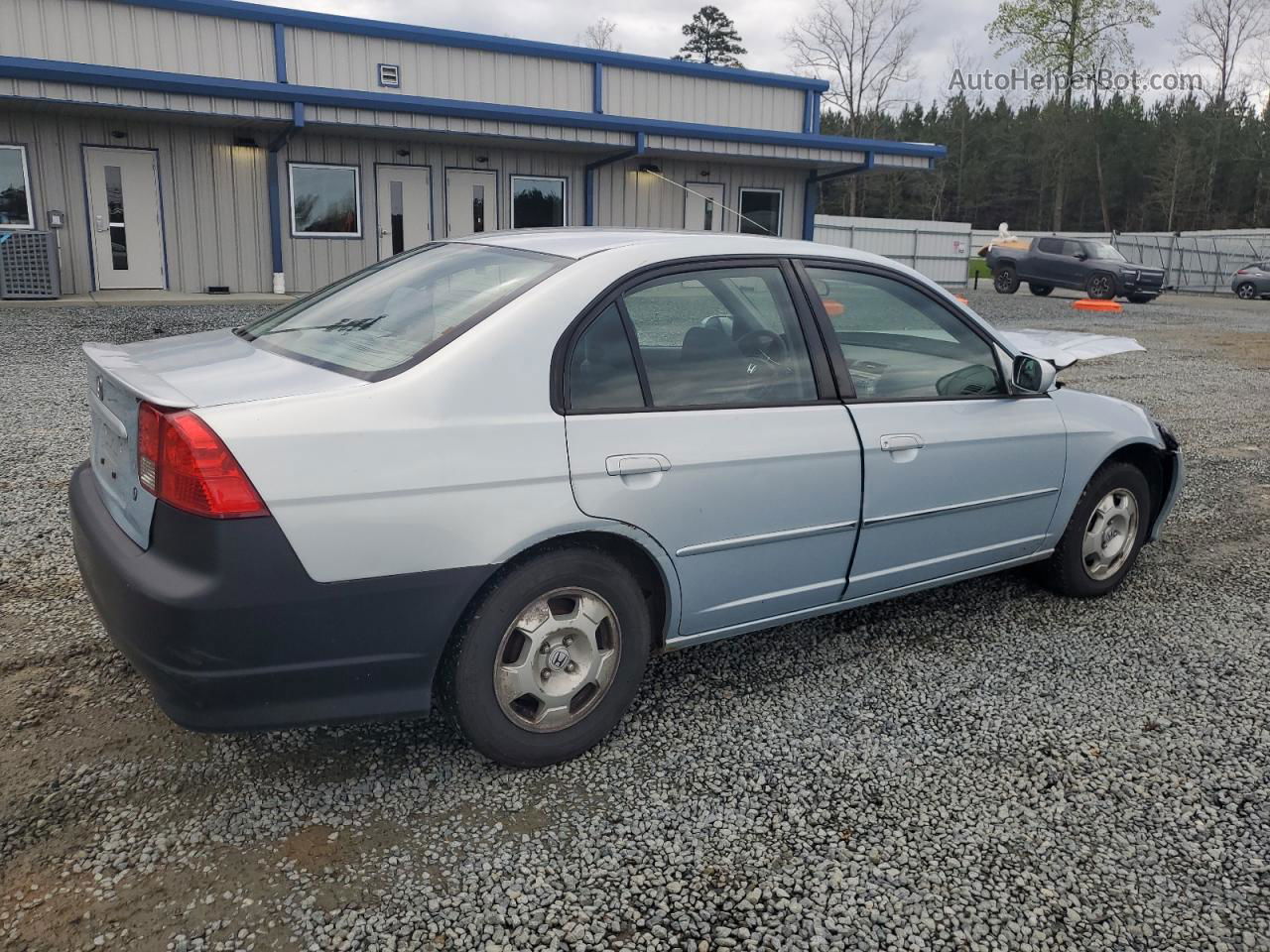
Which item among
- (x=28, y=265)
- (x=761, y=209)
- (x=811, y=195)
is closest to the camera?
(x=28, y=265)

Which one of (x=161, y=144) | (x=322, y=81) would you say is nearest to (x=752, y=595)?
(x=161, y=144)

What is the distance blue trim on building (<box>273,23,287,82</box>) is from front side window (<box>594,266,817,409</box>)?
1619cm

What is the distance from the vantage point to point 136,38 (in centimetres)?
1606

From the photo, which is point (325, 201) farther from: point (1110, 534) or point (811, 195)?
point (1110, 534)

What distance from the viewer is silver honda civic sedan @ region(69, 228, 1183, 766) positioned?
8.30 ft

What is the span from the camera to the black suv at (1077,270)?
2538 cm

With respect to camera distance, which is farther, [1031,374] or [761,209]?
[761,209]

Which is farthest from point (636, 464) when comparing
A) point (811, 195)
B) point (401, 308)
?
point (811, 195)

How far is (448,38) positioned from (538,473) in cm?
1782

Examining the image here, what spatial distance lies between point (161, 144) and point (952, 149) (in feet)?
196

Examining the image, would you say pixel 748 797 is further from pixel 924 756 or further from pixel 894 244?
pixel 894 244

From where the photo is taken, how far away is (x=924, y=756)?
3162 mm

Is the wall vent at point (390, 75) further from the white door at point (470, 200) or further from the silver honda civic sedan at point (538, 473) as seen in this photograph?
the silver honda civic sedan at point (538, 473)

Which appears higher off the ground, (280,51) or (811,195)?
(280,51)
